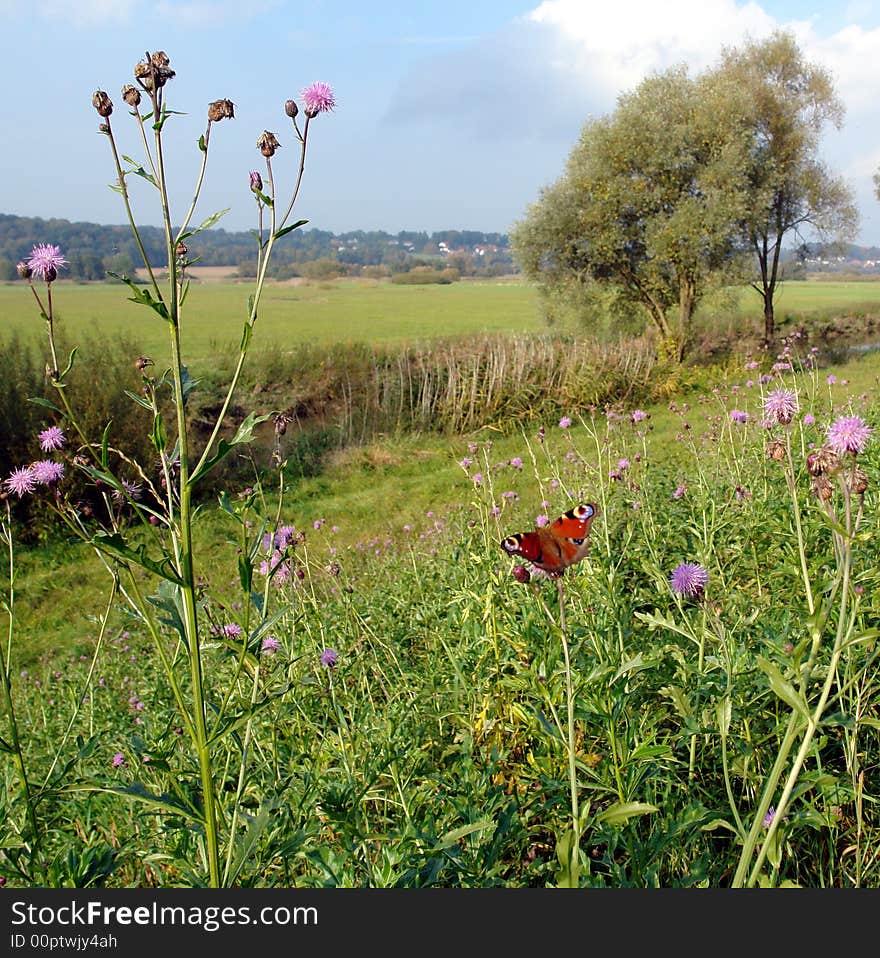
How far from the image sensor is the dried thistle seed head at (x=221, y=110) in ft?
5.09

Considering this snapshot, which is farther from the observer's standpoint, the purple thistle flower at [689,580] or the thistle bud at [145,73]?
the purple thistle flower at [689,580]

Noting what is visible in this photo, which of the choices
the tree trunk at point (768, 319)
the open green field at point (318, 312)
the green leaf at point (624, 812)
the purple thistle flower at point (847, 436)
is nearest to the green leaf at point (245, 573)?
the green leaf at point (624, 812)

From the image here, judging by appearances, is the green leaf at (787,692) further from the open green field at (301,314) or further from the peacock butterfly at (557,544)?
the open green field at (301,314)

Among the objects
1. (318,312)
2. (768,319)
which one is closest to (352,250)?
(318,312)

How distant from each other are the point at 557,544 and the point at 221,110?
110 cm

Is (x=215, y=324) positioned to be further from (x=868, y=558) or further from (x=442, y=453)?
(x=868, y=558)

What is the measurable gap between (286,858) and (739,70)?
24846 mm

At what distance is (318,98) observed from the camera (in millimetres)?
1774

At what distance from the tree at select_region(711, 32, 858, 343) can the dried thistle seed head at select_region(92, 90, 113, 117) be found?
2128cm

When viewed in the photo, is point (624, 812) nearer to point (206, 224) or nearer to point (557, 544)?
point (557, 544)

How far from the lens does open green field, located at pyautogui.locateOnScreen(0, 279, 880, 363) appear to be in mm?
25625

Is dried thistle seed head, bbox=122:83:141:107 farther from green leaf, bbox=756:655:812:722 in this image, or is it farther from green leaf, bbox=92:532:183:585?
green leaf, bbox=756:655:812:722

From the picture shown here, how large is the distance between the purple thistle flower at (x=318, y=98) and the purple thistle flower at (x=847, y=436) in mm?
1324

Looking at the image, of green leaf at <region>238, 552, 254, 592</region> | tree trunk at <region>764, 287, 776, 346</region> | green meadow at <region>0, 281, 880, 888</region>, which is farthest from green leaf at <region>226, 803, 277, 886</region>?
tree trunk at <region>764, 287, 776, 346</region>
